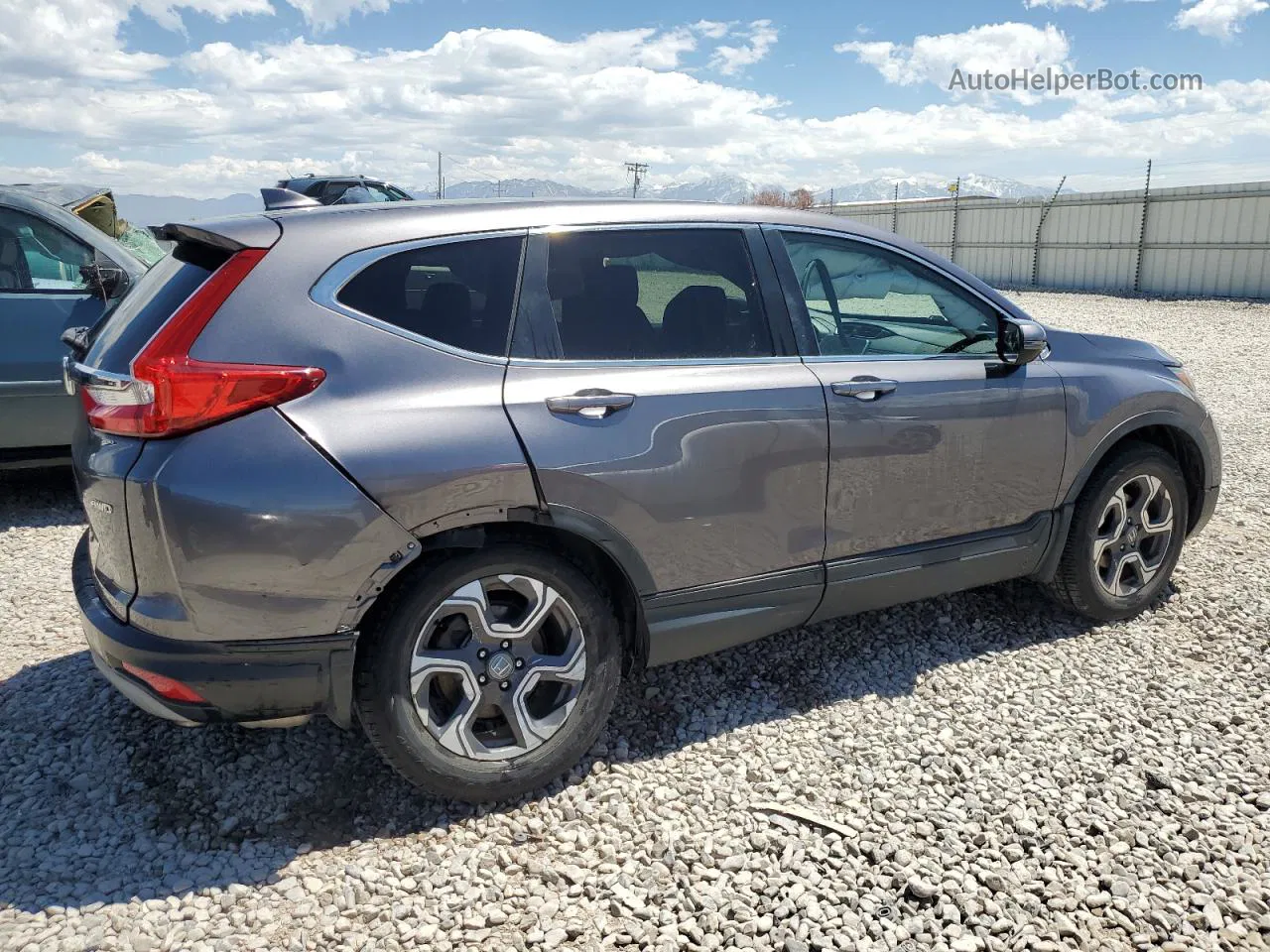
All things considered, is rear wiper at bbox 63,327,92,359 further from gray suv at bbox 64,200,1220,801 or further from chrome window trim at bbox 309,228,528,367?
chrome window trim at bbox 309,228,528,367

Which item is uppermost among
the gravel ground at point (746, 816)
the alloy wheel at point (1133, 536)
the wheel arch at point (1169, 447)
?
the wheel arch at point (1169, 447)

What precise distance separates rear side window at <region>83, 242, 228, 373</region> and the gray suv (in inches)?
0.6

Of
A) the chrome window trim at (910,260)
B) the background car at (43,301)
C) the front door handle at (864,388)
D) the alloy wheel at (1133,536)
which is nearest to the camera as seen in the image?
the front door handle at (864,388)

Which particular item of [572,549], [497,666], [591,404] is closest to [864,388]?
[591,404]

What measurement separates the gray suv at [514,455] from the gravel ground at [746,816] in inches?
13.8

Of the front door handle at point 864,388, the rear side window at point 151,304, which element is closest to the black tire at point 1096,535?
the front door handle at point 864,388

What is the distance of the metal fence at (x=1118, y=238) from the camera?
72.5ft

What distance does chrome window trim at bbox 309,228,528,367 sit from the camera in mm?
2645

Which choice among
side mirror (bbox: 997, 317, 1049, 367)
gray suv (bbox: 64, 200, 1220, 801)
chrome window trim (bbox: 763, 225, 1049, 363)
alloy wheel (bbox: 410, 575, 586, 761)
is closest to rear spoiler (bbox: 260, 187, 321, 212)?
gray suv (bbox: 64, 200, 1220, 801)

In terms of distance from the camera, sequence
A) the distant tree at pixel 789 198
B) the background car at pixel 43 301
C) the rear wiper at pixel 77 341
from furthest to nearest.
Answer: the distant tree at pixel 789 198
the background car at pixel 43 301
the rear wiper at pixel 77 341

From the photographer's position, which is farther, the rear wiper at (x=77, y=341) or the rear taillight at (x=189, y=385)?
the rear wiper at (x=77, y=341)

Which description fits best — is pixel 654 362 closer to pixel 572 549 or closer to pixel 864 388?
pixel 572 549

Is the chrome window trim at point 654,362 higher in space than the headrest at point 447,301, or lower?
lower

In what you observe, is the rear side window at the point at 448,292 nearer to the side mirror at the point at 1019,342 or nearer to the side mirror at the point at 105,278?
the side mirror at the point at 1019,342
